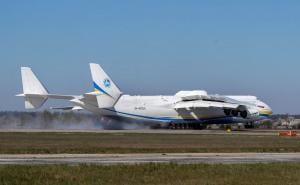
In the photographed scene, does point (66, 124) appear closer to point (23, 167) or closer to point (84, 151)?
point (84, 151)

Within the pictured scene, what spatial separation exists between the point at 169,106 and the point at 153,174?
7148 cm

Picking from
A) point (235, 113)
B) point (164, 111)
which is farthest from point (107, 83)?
point (235, 113)

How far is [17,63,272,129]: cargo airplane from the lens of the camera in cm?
9112

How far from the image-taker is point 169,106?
312 feet

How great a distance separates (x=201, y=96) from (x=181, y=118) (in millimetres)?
4464

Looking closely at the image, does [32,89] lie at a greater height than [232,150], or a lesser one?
greater

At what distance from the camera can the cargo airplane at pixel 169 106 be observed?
91.1 metres

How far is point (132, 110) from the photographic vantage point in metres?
94.2

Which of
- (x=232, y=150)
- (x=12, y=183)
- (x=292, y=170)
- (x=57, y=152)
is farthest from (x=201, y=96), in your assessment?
(x=12, y=183)

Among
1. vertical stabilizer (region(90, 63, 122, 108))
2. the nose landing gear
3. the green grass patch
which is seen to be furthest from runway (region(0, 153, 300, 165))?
the nose landing gear

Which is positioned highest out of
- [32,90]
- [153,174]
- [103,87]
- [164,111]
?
[103,87]

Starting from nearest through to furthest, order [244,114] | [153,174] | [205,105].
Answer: [153,174], [244,114], [205,105]

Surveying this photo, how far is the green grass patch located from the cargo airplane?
6478 centimetres

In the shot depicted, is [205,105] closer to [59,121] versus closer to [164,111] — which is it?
[164,111]
